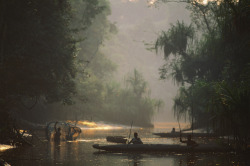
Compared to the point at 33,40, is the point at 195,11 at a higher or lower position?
higher

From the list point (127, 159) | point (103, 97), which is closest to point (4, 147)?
point (127, 159)

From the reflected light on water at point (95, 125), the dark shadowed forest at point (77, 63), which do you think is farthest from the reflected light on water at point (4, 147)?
the reflected light on water at point (95, 125)

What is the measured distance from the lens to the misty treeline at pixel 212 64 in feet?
67.8

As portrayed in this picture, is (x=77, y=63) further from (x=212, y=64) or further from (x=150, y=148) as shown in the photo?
(x=150, y=148)

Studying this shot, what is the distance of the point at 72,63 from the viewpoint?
121ft

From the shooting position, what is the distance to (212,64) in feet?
141

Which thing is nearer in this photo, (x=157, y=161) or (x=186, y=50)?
(x=157, y=161)

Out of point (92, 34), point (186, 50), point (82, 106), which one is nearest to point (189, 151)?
point (186, 50)

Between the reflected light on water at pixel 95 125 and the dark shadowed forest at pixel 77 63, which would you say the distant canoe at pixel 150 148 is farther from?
the reflected light on water at pixel 95 125

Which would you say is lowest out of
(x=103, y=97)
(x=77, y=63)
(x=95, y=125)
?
(x=95, y=125)

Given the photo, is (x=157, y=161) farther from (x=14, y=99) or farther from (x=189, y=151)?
(x=14, y=99)

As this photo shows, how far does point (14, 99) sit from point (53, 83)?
13.9 feet

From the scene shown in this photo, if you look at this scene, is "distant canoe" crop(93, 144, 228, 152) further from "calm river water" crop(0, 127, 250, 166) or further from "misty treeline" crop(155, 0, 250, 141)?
"misty treeline" crop(155, 0, 250, 141)

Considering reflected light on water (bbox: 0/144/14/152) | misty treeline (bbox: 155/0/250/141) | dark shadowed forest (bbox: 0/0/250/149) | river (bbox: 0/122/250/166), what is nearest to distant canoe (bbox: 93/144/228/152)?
river (bbox: 0/122/250/166)
